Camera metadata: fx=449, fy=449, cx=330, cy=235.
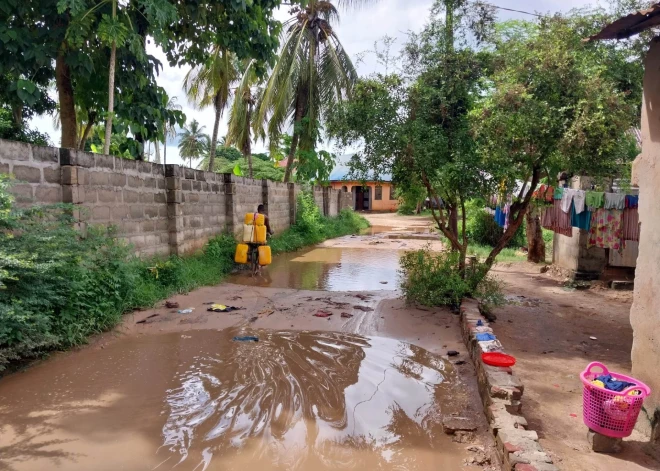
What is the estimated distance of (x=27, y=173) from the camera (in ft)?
18.5

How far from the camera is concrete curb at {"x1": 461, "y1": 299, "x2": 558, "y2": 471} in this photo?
116 inches

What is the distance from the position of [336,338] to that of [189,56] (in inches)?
272

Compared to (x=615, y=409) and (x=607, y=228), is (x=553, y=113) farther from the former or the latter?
(x=607, y=228)

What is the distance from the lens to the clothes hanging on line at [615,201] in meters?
9.04

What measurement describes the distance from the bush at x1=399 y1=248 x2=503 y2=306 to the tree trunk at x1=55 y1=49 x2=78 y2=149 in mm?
7217

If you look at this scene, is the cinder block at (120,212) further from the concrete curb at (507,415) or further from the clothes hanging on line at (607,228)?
the clothes hanging on line at (607,228)

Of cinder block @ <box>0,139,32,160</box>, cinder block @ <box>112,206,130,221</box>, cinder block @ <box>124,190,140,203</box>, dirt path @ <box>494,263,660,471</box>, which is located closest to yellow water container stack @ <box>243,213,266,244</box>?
cinder block @ <box>124,190,140,203</box>

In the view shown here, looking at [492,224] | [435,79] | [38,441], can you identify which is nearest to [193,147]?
[492,224]

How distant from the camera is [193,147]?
41.6m

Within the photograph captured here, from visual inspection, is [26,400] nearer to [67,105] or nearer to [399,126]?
[399,126]

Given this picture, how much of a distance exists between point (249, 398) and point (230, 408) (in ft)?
0.79

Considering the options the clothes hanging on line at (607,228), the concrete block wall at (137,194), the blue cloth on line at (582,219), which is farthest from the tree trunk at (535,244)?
the concrete block wall at (137,194)

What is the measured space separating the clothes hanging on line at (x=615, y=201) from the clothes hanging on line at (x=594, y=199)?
0.26 ft

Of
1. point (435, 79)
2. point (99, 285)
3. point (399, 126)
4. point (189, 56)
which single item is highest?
point (189, 56)
